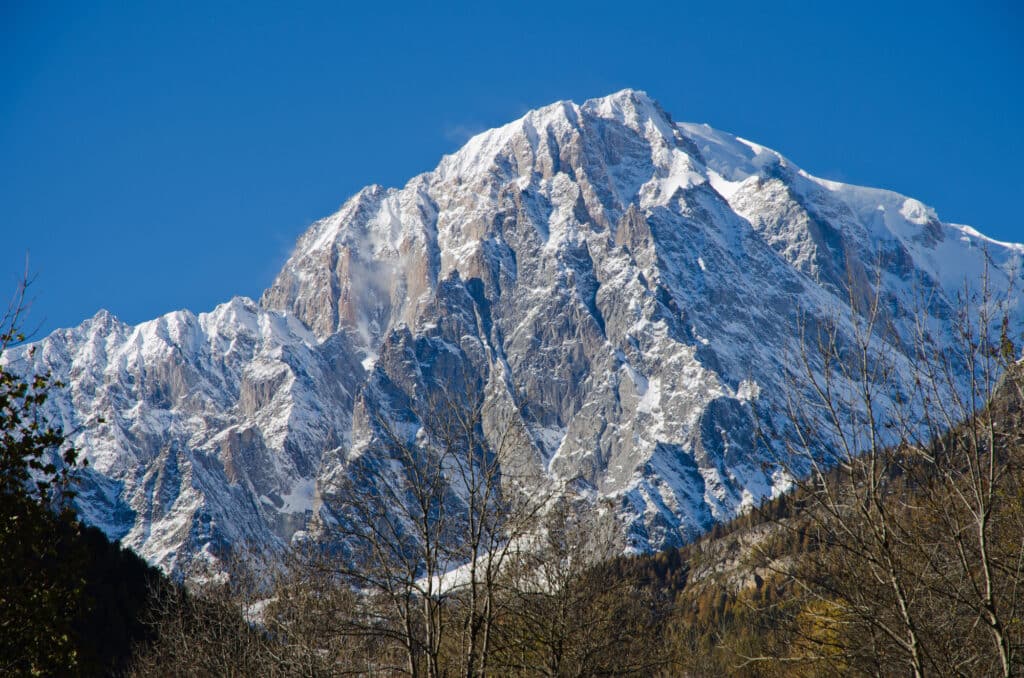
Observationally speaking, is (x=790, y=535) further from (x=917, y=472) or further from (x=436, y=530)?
(x=436, y=530)

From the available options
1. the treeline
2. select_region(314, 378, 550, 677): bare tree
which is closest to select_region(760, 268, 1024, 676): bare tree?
the treeline

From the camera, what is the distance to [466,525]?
18422 mm

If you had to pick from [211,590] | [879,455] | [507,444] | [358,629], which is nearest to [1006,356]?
[879,455]

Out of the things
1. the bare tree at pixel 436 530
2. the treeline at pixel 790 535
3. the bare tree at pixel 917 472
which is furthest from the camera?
the bare tree at pixel 436 530

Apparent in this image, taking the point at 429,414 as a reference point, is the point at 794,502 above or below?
below

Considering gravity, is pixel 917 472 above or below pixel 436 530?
below

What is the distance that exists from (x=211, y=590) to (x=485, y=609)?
19119mm

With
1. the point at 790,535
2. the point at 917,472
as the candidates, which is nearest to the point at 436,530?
the point at 790,535

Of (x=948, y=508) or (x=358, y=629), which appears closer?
(x=948, y=508)

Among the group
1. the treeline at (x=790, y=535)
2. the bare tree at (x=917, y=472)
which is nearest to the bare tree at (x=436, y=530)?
the treeline at (x=790, y=535)

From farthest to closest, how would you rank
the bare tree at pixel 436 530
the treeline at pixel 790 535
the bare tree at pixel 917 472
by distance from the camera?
the bare tree at pixel 436 530 < the treeline at pixel 790 535 < the bare tree at pixel 917 472

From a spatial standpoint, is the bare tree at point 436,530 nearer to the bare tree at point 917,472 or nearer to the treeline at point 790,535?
the treeline at point 790,535

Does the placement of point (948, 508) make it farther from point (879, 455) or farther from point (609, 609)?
point (609, 609)

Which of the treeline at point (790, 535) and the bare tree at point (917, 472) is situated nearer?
the bare tree at point (917, 472)
